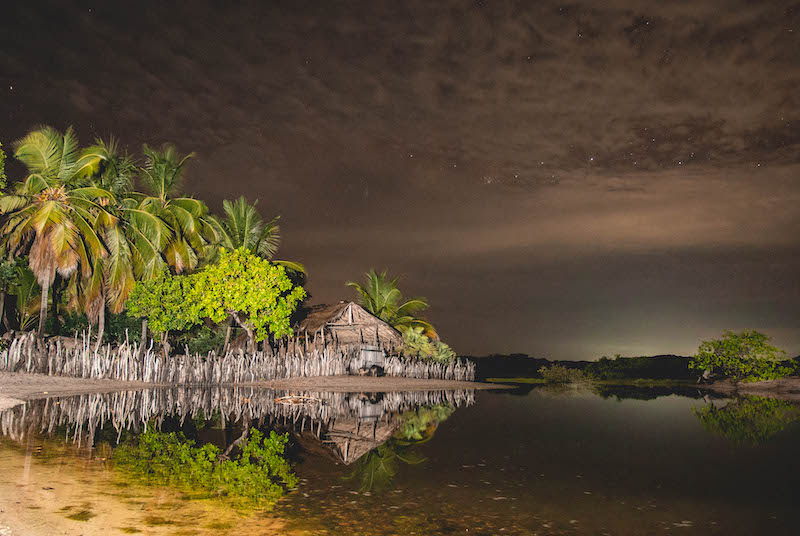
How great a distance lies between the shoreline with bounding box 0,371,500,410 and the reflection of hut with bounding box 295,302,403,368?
2.51 m

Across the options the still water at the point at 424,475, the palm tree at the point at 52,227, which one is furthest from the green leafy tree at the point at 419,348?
the still water at the point at 424,475

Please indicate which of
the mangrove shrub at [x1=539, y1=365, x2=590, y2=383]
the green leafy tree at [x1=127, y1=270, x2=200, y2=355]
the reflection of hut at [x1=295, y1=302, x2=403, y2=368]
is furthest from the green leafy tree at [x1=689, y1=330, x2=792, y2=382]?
the green leafy tree at [x1=127, y1=270, x2=200, y2=355]

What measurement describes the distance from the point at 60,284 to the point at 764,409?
24.0 meters

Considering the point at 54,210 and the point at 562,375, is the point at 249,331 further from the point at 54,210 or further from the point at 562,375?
the point at 562,375

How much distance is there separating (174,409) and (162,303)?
35.4 feet

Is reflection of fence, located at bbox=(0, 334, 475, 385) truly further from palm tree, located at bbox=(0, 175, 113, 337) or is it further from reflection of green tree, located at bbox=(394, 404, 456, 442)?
reflection of green tree, located at bbox=(394, 404, 456, 442)

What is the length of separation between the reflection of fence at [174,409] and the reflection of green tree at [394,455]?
1.19m

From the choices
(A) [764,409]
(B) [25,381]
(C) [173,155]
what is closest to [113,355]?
(B) [25,381]

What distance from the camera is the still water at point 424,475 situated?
445cm

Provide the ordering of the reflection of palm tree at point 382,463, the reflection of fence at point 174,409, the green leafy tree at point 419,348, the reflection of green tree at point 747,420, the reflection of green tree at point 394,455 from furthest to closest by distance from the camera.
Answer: the green leafy tree at point 419,348, the reflection of green tree at point 747,420, the reflection of fence at point 174,409, the reflection of green tree at point 394,455, the reflection of palm tree at point 382,463

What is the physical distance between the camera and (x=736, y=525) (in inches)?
187

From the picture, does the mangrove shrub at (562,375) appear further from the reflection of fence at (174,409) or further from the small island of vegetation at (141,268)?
the reflection of fence at (174,409)

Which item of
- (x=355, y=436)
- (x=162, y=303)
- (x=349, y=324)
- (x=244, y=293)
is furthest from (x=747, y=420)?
(x=162, y=303)

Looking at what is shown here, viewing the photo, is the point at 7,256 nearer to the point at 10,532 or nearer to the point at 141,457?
the point at 141,457
